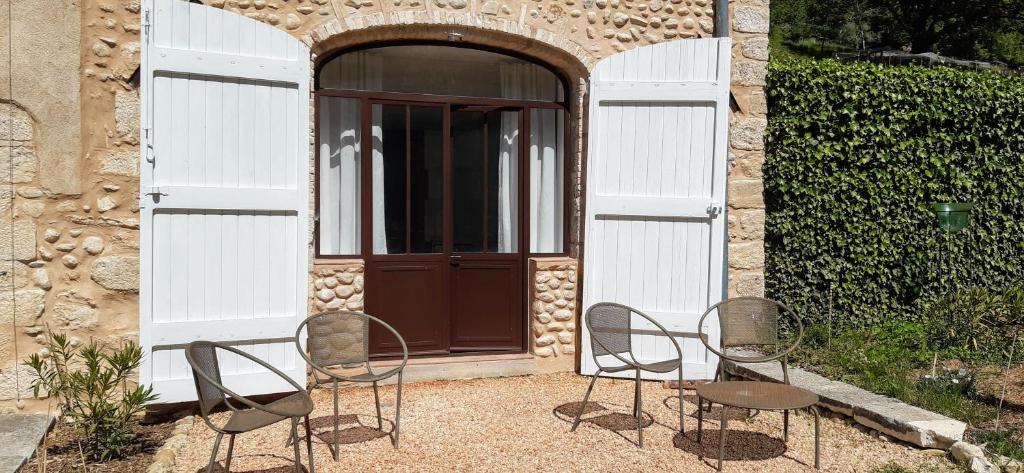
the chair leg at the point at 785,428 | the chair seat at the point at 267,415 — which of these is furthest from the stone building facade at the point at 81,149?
the chair leg at the point at 785,428

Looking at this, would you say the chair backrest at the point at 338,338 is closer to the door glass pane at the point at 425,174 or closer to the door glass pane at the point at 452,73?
the door glass pane at the point at 425,174

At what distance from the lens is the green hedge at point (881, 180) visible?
5.75 m

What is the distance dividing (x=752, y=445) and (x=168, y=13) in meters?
3.80

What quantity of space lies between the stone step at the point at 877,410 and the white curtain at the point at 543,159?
1568mm

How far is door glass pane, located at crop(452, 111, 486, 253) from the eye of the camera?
5.29m

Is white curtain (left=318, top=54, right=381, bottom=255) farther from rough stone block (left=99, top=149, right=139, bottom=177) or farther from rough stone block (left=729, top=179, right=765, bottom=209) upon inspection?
rough stone block (left=729, top=179, right=765, bottom=209)

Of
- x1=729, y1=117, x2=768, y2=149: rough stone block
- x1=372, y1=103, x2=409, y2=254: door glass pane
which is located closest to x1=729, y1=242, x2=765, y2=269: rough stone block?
x1=729, y1=117, x2=768, y2=149: rough stone block

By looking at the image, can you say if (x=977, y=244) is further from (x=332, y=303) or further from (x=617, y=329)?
(x=332, y=303)

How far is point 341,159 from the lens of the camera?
16.6ft

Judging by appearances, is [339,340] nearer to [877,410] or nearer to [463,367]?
[463,367]

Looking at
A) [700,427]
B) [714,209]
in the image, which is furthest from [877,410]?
[714,209]

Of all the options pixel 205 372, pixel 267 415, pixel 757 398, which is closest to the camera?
pixel 205 372

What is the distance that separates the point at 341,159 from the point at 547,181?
4.85ft

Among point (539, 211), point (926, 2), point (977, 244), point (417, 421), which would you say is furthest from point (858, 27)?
point (417, 421)
